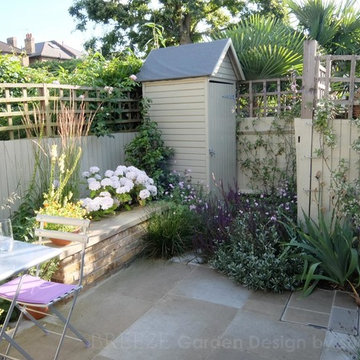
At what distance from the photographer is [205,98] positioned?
587 cm

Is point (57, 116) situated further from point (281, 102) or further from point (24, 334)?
point (281, 102)

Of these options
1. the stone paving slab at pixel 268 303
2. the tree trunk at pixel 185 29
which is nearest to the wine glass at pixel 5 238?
the stone paving slab at pixel 268 303

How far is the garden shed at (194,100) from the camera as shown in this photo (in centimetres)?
591

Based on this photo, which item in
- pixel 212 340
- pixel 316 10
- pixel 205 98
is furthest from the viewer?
pixel 316 10

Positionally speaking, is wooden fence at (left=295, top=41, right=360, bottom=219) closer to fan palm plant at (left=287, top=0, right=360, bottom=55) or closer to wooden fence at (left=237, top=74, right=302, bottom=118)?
wooden fence at (left=237, top=74, right=302, bottom=118)

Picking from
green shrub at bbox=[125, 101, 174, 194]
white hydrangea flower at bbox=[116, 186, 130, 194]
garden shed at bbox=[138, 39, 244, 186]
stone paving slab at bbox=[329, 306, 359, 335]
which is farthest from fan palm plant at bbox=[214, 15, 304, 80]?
stone paving slab at bbox=[329, 306, 359, 335]

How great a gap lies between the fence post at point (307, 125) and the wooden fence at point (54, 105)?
2.61m

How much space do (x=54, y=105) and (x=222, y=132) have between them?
2707 millimetres

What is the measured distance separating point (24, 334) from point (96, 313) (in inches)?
23.7

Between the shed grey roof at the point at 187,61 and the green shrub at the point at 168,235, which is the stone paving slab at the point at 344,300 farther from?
the shed grey roof at the point at 187,61

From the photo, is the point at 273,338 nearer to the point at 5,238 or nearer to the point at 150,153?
the point at 5,238

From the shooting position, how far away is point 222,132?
638cm

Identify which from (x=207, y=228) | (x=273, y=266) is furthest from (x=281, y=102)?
(x=273, y=266)

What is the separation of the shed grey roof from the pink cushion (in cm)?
387
